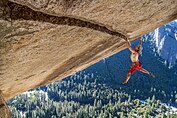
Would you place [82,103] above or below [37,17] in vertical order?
above

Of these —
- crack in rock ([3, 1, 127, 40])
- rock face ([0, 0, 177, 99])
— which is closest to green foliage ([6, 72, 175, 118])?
rock face ([0, 0, 177, 99])

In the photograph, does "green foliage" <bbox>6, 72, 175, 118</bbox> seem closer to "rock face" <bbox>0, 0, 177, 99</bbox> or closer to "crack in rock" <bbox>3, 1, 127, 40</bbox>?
"rock face" <bbox>0, 0, 177, 99</bbox>

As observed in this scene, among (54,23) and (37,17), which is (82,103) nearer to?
(54,23)

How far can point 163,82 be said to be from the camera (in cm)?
16388

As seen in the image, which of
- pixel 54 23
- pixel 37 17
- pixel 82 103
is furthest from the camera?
pixel 82 103

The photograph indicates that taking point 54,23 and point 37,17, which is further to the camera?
point 54,23

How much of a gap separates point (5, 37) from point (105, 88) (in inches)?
5673

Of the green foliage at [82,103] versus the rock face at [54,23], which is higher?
the green foliage at [82,103]

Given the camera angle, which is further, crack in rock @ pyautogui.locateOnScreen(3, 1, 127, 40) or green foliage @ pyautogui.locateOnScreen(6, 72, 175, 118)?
green foliage @ pyautogui.locateOnScreen(6, 72, 175, 118)

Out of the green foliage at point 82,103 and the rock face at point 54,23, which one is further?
the green foliage at point 82,103

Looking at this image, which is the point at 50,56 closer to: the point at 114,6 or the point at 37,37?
the point at 37,37

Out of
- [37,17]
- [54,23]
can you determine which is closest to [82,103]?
[54,23]

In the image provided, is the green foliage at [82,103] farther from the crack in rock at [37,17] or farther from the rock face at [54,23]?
the crack in rock at [37,17]

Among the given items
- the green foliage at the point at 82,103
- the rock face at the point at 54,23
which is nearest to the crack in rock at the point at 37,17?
the rock face at the point at 54,23
